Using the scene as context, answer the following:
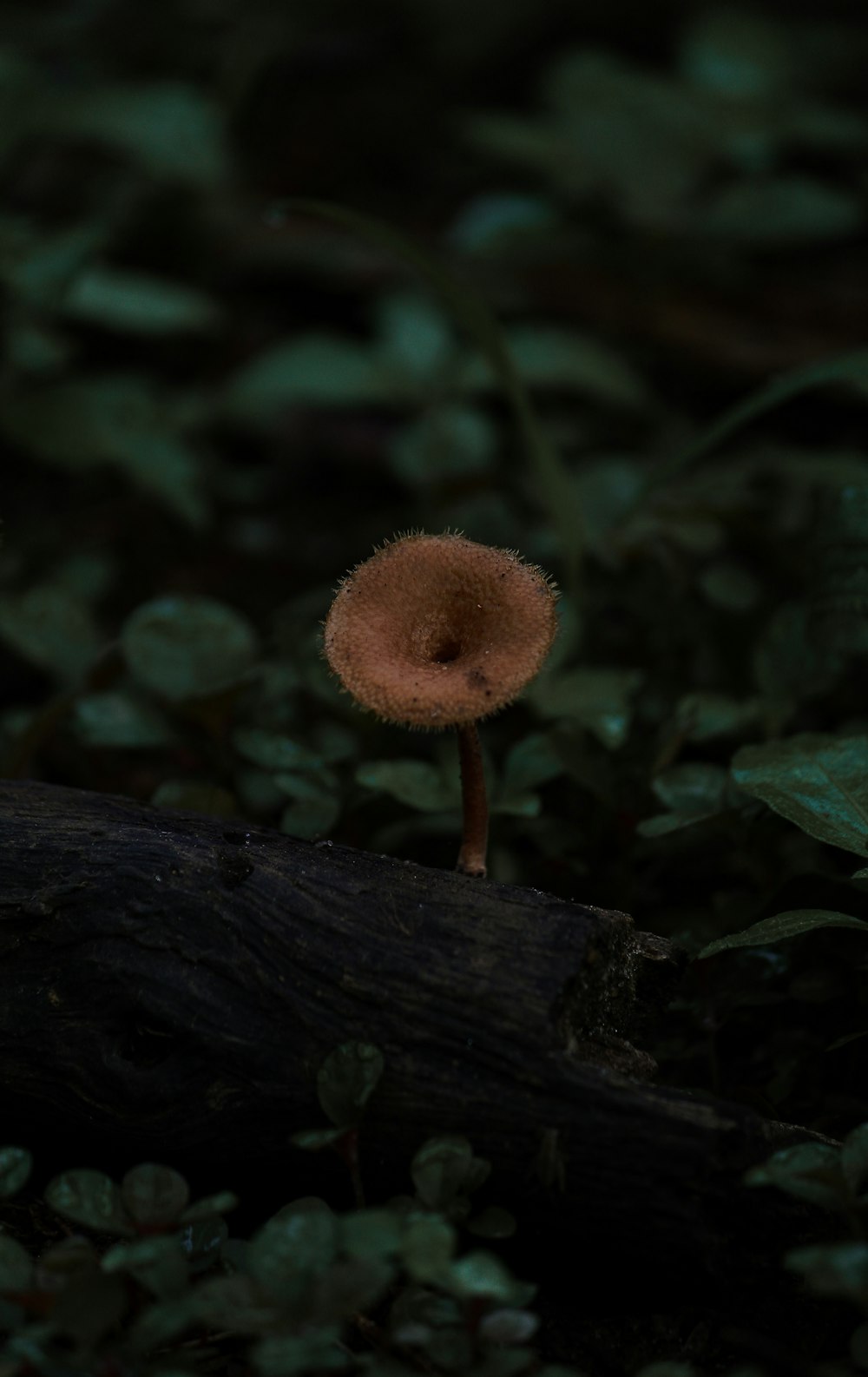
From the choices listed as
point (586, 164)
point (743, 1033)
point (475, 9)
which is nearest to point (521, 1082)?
point (743, 1033)

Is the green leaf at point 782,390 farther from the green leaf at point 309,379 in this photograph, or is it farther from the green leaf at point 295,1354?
the green leaf at point 295,1354

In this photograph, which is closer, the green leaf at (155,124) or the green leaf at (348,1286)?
the green leaf at (348,1286)

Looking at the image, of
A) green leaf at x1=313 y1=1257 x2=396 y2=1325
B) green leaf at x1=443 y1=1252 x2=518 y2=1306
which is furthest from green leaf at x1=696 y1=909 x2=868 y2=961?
green leaf at x1=313 y1=1257 x2=396 y2=1325

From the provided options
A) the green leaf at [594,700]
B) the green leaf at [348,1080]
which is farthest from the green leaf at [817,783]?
the green leaf at [348,1080]

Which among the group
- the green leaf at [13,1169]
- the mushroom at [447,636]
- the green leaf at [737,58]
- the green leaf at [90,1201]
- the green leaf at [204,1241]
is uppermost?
the green leaf at [737,58]

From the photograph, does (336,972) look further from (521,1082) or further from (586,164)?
(586,164)

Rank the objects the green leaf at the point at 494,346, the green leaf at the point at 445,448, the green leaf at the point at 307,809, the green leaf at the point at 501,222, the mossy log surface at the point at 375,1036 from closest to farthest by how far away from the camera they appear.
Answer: the mossy log surface at the point at 375,1036 → the green leaf at the point at 307,809 → the green leaf at the point at 494,346 → the green leaf at the point at 445,448 → the green leaf at the point at 501,222

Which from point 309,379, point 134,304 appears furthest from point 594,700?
point 134,304
